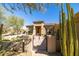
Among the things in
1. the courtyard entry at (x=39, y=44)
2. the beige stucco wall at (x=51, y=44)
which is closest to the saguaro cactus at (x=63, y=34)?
the beige stucco wall at (x=51, y=44)

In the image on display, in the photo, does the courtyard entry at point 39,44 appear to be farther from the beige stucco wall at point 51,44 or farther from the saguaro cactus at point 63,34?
the saguaro cactus at point 63,34

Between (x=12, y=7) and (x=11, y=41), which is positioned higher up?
(x=12, y=7)

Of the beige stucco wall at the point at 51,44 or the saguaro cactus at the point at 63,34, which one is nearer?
the saguaro cactus at the point at 63,34

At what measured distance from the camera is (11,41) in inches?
182

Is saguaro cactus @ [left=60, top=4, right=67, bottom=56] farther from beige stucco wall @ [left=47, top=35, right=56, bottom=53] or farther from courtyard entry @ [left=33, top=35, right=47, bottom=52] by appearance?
courtyard entry @ [left=33, top=35, right=47, bottom=52]

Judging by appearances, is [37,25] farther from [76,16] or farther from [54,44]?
[76,16]

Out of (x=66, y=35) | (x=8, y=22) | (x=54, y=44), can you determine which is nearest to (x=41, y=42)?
(x=54, y=44)

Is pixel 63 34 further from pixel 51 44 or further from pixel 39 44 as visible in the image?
pixel 39 44

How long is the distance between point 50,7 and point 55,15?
243mm

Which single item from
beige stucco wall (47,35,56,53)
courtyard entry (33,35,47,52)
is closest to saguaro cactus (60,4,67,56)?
beige stucco wall (47,35,56,53)

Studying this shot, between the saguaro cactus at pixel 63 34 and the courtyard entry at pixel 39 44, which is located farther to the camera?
the courtyard entry at pixel 39 44

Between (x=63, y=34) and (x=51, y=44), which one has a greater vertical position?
(x=63, y=34)

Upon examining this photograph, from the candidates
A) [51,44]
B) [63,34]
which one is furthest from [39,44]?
[63,34]

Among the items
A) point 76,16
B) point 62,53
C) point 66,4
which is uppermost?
point 66,4
